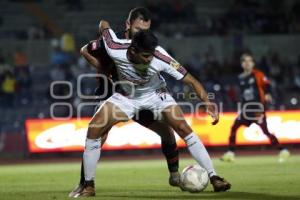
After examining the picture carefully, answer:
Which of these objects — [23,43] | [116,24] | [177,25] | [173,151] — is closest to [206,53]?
[177,25]

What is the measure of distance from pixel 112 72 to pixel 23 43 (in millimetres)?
17651

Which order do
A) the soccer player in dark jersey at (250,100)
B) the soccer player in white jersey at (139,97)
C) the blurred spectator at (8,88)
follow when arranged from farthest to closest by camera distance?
the blurred spectator at (8,88), the soccer player in dark jersey at (250,100), the soccer player in white jersey at (139,97)

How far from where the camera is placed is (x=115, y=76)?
9781 millimetres

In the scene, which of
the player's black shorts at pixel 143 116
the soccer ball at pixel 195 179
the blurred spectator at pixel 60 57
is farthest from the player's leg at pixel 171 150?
the blurred spectator at pixel 60 57

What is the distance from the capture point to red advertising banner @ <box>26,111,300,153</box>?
19969mm

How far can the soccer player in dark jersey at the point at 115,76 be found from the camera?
9484 mm

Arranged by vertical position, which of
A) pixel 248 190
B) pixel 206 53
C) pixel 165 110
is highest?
pixel 206 53

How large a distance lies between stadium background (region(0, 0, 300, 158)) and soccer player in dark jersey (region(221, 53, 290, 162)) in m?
3.75

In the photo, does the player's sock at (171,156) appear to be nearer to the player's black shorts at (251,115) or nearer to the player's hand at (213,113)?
the player's hand at (213,113)

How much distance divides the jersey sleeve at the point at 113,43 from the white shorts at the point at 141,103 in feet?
1.82

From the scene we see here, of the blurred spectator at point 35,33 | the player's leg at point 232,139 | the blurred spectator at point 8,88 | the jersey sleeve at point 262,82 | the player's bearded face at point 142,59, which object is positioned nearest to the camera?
the player's bearded face at point 142,59

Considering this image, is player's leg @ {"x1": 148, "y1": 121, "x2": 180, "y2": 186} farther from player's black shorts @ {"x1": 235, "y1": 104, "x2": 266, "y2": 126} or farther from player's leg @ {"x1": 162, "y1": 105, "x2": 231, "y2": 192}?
player's black shorts @ {"x1": 235, "y1": 104, "x2": 266, "y2": 126}

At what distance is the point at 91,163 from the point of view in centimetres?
944

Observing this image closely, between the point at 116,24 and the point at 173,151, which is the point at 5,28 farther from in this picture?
the point at 173,151
